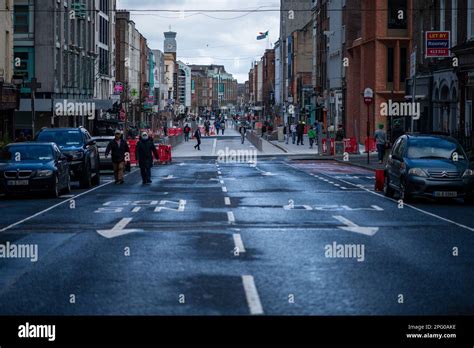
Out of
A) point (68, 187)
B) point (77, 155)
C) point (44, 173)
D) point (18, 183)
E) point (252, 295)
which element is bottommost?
point (252, 295)

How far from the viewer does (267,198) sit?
26.7 m

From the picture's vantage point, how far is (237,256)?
14.4 metres

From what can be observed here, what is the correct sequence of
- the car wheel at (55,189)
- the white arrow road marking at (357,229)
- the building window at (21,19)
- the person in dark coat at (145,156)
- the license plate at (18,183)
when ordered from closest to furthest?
the white arrow road marking at (357,229) → the license plate at (18,183) → the car wheel at (55,189) → the person in dark coat at (145,156) → the building window at (21,19)

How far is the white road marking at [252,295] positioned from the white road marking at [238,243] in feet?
9.20

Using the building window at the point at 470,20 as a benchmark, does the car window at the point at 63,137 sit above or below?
below

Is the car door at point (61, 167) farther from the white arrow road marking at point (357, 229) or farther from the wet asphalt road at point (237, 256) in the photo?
the white arrow road marking at point (357, 229)

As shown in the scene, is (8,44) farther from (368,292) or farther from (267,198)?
(368,292)

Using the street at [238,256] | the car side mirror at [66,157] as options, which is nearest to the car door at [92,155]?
the car side mirror at [66,157]

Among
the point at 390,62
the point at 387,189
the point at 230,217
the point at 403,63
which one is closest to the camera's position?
the point at 230,217

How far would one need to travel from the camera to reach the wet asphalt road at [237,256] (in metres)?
10.6

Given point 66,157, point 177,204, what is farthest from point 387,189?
point 66,157

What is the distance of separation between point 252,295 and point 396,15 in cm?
6094

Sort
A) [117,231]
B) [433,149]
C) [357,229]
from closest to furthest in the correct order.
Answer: [117,231]
[357,229]
[433,149]

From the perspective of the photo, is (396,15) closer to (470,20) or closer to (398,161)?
(470,20)
